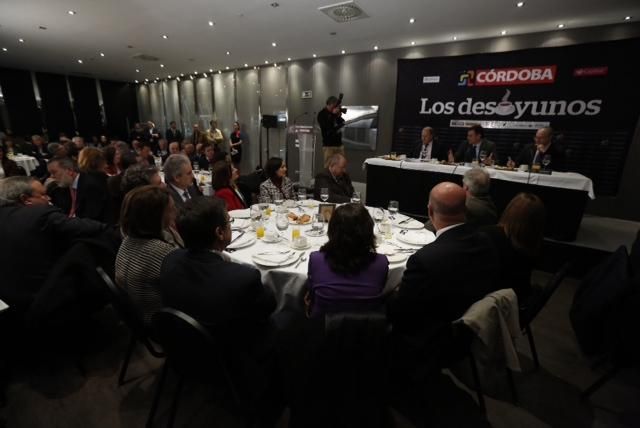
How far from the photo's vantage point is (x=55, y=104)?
12.5 m

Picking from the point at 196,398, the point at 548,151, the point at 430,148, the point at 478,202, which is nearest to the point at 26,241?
the point at 196,398

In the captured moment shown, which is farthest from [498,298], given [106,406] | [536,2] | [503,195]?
[536,2]

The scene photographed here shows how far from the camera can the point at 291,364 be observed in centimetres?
150

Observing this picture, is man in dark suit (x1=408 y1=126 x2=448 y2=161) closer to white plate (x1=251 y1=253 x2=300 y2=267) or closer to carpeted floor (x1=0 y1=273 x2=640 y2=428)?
carpeted floor (x1=0 y1=273 x2=640 y2=428)

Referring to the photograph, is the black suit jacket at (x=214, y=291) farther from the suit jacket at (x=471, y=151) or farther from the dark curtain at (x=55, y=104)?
the dark curtain at (x=55, y=104)

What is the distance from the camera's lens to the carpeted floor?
1.84 m

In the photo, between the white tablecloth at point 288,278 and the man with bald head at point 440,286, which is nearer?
the man with bald head at point 440,286

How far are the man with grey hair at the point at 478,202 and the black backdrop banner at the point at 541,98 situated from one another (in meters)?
3.22

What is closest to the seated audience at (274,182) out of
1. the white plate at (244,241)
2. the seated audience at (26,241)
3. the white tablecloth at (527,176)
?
the white plate at (244,241)

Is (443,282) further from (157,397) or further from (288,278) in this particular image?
(157,397)

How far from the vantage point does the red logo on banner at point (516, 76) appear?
5892mm

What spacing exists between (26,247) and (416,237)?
264 cm

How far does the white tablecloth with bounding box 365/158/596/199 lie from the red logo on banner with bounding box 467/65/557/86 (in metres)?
2.53

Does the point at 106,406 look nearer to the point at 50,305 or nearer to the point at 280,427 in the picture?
the point at 50,305
